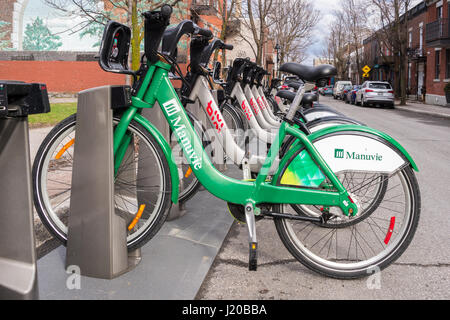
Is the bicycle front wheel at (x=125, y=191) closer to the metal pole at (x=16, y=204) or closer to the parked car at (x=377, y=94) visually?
the metal pole at (x=16, y=204)

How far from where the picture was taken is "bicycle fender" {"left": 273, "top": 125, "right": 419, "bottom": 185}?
2774 millimetres

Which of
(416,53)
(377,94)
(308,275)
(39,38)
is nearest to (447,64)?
(377,94)

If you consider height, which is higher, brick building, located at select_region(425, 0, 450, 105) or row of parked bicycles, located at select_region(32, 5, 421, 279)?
brick building, located at select_region(425, 0, 450, 105)

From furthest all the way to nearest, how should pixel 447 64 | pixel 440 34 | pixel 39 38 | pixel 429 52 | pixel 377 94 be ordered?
pixel 429 52
pixel 447 64
pixel 440 34
pixel 377 94
pixel 39 38

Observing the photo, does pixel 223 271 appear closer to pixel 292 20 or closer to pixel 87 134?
pixel 87 134

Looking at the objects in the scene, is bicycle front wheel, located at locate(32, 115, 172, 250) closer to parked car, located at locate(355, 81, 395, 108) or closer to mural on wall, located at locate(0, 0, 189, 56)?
mural on wall, located at locate(0, 0, 189, 56)

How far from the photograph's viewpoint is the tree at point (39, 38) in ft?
81.7

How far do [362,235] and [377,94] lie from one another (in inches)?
971

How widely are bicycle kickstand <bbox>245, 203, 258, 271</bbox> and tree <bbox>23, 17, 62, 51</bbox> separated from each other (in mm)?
24844

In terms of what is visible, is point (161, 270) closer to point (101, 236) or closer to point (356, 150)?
point (101, 236)

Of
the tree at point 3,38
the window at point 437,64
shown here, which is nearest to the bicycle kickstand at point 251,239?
the tree at point 3,38

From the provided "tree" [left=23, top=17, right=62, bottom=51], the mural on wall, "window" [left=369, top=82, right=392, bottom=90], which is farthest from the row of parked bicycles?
"window" [left=369, top=82, right=392, bottom=90]

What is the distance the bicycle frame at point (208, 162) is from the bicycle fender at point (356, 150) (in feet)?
0.28

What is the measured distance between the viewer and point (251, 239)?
275 cm
